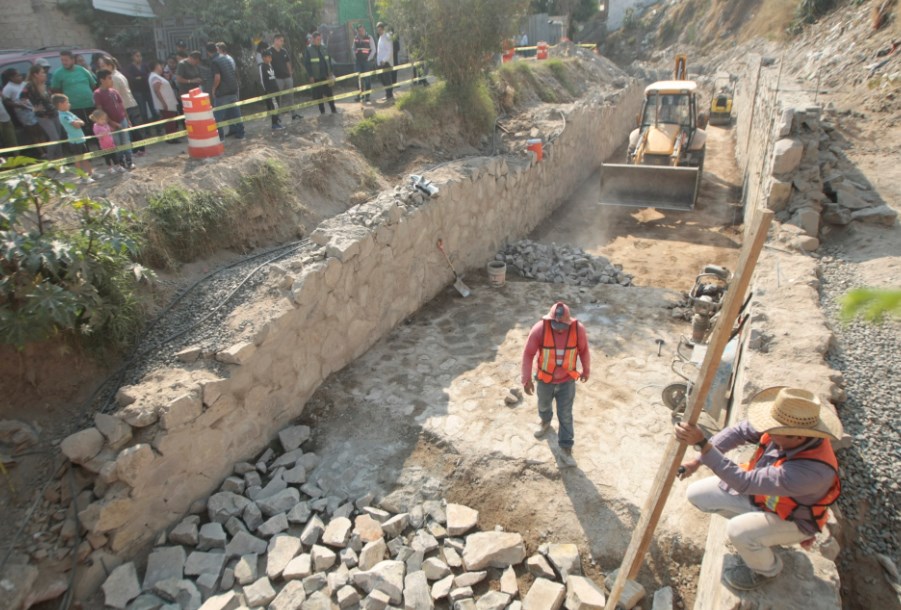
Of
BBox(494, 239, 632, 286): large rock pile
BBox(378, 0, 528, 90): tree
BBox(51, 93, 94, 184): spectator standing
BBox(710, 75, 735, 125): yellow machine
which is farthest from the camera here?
BBox(710, 75, 735, 125): yellow machine

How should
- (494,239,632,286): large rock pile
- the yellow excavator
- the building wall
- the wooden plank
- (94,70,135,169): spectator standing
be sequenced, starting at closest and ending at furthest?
the wooden plank, (94,70,135,169): spectator standing, (494,239,632,286): large rock pile, the yellow excavator, the building wall

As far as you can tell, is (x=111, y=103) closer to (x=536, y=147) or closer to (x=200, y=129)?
(x=200, y=129)

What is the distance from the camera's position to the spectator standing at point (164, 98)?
8.81 m

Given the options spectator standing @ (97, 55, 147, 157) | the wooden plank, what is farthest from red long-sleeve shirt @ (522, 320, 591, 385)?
spectator standing @ (97, 55, 147, 157)

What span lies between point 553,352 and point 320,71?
760 centimetres

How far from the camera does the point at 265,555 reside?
422 centimetres

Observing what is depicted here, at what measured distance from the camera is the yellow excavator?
11562mm

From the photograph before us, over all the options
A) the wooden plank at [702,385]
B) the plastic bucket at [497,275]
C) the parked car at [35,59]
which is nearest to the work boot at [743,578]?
the wooden plank at [702,385]

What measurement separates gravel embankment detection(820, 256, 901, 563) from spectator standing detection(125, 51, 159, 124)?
35.0 feet

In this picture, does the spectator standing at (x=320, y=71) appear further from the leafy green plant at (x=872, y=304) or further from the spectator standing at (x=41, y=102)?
the leafy green plant at (x=872, y=304)

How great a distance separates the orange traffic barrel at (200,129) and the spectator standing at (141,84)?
326 centimetres

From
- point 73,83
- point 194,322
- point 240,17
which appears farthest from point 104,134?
point 240,17

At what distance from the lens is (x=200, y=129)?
7.26 meters

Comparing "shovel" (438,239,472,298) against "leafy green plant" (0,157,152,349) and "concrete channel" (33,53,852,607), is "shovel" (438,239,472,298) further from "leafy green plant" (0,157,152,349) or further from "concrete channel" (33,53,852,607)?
"leafy green plant" (0,157,152,349)
